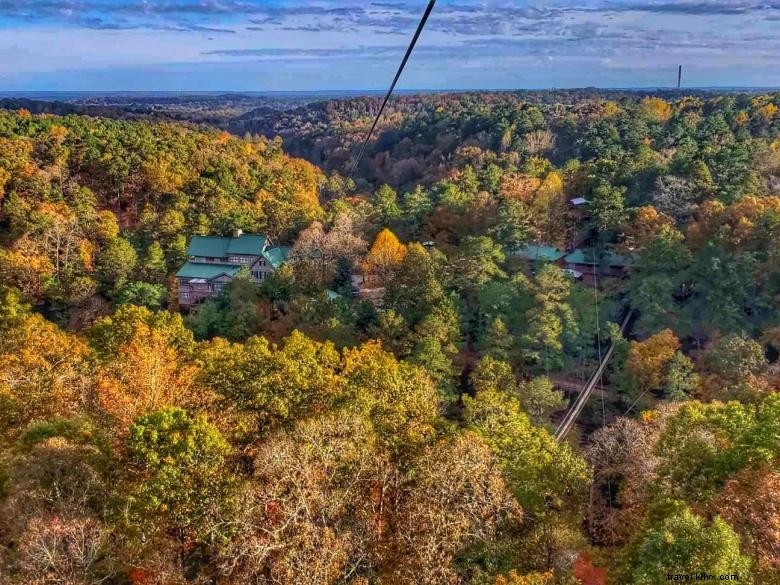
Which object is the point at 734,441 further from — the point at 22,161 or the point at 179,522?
the point at 22,161

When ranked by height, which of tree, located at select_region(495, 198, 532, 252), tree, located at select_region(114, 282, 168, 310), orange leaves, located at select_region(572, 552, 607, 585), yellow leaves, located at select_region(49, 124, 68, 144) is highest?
yellow leaves, located at select_region(49, 124, 68, 144)

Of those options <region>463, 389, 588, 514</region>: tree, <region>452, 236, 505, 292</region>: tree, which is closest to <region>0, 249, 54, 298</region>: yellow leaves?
<region>452, 236, 505, 292</region>: tree

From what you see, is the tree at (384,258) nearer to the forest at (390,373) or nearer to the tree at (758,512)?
the forest at (390,373)

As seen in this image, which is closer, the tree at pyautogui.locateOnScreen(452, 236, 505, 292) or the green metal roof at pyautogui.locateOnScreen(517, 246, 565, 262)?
the tree at pyautogui.locateOnScreen(452, 236, 505, 292)

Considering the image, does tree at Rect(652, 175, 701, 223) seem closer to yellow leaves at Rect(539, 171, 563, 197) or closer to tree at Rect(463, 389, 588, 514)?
yellow leaves at Rect(539, 171, 563, 197)

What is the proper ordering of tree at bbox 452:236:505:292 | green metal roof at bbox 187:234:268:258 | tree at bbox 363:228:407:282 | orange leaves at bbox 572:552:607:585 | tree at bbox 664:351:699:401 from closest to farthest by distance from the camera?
orange leaves at bbox 572:552:607:585, tree at bbox 664:351:699:401, tree at bbox 452:236:505:292, tree at bbox 363:228:407:282, green metal roof at bbox 187:234:268:258

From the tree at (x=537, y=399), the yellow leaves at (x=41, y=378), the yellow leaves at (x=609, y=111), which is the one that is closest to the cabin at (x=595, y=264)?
the tree at (x=537, y=399)

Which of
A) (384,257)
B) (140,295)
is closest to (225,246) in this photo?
(140,295)
